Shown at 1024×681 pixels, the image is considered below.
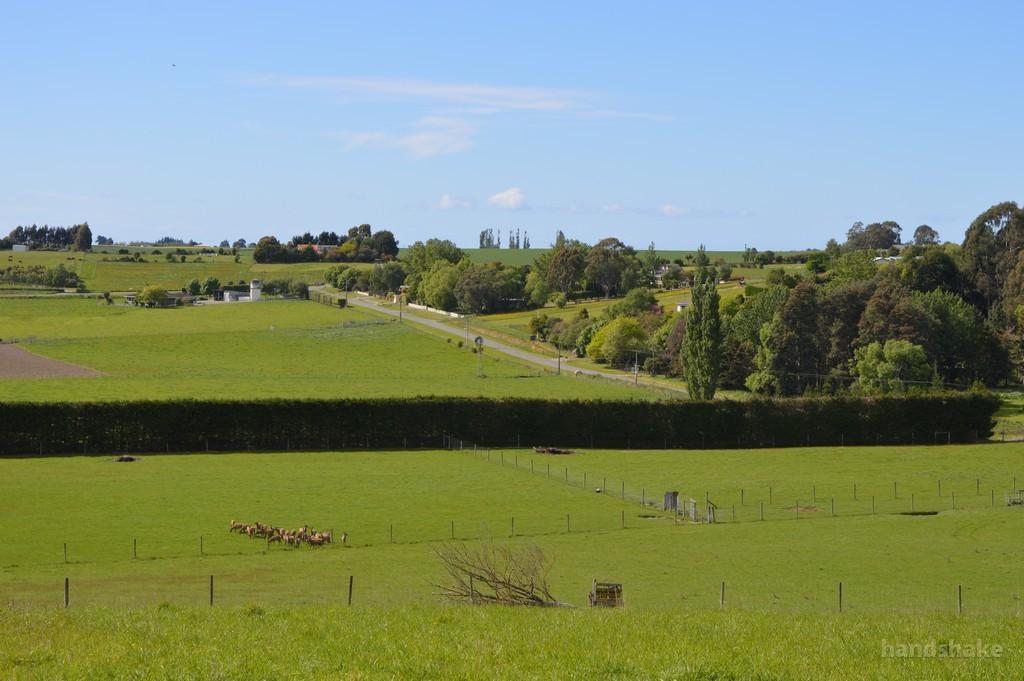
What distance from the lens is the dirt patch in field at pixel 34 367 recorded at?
97.1m

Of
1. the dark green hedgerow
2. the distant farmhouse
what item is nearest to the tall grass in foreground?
the dark green hedgerow

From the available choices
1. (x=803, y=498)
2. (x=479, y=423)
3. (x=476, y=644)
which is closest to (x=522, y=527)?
(x=803, y=498)

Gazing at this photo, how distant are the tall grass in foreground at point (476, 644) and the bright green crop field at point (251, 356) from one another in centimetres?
6217

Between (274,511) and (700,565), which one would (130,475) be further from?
(700,565)

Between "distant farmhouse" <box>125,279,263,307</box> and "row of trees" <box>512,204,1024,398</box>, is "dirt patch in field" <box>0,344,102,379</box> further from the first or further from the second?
"distant farmhouse" <box>125,279,263,307</box>

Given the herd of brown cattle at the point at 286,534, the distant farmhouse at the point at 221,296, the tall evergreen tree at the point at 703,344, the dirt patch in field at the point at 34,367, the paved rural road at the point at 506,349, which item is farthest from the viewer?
the distant farmhouse at the point at 221,296

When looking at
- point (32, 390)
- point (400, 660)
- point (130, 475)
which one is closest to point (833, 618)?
point (400, 660)

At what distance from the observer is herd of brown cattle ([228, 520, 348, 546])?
4059 cm

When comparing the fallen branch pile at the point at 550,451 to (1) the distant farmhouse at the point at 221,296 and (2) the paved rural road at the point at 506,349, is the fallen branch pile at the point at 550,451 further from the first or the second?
(1) the distant farmhouse at the point at 221,296

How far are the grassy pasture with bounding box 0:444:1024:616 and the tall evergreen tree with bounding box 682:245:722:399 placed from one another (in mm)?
17235

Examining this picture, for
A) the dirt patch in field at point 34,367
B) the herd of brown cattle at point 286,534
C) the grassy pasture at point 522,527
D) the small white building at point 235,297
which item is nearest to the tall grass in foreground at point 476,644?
the grassy pasture at point 522,527

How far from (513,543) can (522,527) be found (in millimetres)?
3859

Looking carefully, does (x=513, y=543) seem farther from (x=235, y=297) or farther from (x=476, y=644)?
(x=235, y=297)

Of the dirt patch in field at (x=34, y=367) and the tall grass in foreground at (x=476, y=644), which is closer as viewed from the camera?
the tall grass in foreground at (x=476, y=644)
